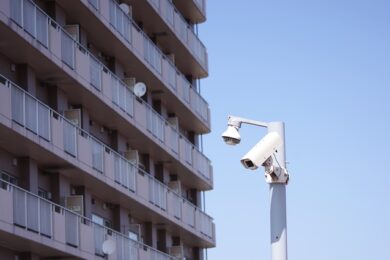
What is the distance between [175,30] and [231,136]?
3433cm

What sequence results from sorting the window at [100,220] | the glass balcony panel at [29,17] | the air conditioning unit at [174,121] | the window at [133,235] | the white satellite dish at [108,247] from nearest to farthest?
the glass balcony panel at [29,17] → the white satellite dish at [108,247] → the window at [100,220] → the window at [133,235] → the air conditioning unit at [174,121]

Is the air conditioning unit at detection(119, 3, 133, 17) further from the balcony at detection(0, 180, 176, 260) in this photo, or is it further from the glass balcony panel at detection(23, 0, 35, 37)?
the glass balcony panel at detection(23, 0, 35, 37)

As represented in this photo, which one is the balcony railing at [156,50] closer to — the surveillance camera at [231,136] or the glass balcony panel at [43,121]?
the glass balcony panel at [43,121]

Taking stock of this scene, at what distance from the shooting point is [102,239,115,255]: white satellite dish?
124 ft

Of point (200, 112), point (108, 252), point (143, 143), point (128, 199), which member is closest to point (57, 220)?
point (108, 252)

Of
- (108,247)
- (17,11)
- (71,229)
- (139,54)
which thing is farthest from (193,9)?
(17,11)

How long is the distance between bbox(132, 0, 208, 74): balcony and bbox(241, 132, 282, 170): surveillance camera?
103ft

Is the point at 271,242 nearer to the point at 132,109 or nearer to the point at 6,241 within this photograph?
the point at 6,241

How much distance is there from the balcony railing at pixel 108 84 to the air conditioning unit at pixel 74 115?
1.17 metres

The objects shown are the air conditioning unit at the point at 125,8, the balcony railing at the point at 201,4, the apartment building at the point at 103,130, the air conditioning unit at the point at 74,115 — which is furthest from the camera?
the balcony railing at the point at 201,4

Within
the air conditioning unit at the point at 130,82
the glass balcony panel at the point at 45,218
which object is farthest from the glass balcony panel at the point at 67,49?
the air conditioning unit at the point at 130,82

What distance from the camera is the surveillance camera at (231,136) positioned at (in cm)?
1691

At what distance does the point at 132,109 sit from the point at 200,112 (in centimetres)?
1284

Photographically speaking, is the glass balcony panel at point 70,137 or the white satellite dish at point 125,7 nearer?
the glass balcony panel at point 70,137
